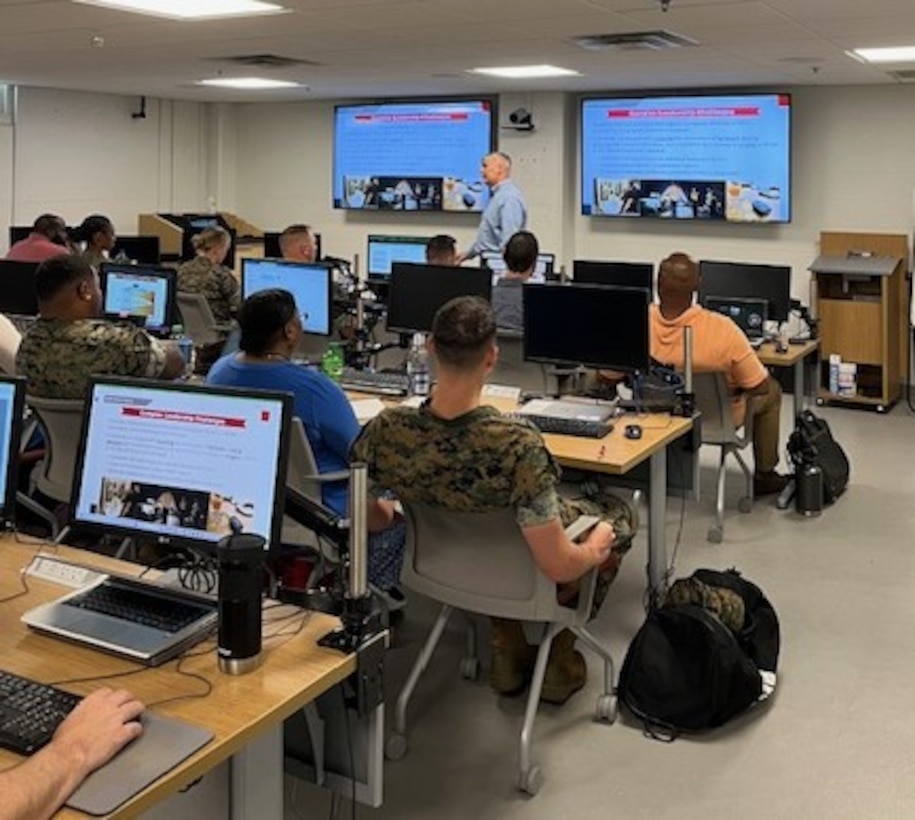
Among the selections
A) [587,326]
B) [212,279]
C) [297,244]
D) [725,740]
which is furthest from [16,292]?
[725,740]

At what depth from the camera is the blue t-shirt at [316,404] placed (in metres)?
3.02

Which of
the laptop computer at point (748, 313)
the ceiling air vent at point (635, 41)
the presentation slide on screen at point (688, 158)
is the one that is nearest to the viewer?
the ceiling air vent at point (635, 41)

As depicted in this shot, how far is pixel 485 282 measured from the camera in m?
4.73

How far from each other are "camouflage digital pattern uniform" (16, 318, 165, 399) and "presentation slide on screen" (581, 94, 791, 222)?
20.0 ft

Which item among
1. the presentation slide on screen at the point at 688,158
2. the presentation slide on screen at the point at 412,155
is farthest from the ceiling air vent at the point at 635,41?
the presentation slide on screen at the point at 412,155

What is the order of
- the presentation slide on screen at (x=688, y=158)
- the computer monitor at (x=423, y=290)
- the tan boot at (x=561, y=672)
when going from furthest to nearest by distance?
1. the presentation slide on screen at (x=688, y=158)
2. the computer monitor at (x=423, y=290)
3. the tan boot at (x=561, y=672)

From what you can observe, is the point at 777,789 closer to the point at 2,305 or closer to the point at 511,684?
the point at 511,684

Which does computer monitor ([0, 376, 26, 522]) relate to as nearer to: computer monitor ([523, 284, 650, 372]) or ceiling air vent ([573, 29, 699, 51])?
computer monitor ([523, 284, 650, 372])

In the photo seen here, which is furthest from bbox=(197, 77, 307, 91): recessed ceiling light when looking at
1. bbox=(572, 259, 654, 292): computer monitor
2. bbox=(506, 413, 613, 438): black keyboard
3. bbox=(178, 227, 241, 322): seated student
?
bbox=(506, 413, 613, 438): black keyboard

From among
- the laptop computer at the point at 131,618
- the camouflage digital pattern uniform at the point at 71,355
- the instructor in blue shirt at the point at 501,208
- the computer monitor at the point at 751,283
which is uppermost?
the instructor in blue shirt at the point at 501,208

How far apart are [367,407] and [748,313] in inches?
116

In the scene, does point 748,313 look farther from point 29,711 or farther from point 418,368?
point 29,711

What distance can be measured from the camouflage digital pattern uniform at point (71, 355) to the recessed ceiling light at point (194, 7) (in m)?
2.21

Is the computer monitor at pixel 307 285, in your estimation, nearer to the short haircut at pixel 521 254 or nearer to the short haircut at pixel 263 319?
the short haircut at pixel 521 254
